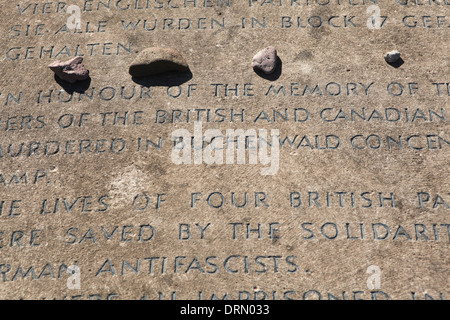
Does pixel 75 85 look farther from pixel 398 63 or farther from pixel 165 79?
pixel 398 63

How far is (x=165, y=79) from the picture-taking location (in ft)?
11.6

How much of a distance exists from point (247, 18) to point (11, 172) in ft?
7.09

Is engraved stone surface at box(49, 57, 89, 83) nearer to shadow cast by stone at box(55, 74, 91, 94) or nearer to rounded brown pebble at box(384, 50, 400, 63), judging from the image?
shadow cast by stone at box(55, 74, 91, 94)

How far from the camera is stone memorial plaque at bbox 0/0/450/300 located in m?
2.85

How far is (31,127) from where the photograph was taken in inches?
134

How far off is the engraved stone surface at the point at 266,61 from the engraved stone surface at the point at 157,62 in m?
0.53

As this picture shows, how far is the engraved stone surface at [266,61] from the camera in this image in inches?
137

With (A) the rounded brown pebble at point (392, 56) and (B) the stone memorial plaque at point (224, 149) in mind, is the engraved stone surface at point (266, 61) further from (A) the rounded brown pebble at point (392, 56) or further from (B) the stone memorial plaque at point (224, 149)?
(A) the rounded brown pebble at point (392, 56)

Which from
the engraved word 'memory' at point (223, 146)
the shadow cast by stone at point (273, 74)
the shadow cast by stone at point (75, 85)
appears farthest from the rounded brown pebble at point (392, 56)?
the shadow cast by stone at point (75, 85)

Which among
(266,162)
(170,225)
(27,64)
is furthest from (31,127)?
(266,162)

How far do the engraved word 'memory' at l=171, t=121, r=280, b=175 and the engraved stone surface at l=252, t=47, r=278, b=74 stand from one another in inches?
20.1

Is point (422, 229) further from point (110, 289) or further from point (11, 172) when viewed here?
point (11, 172)
